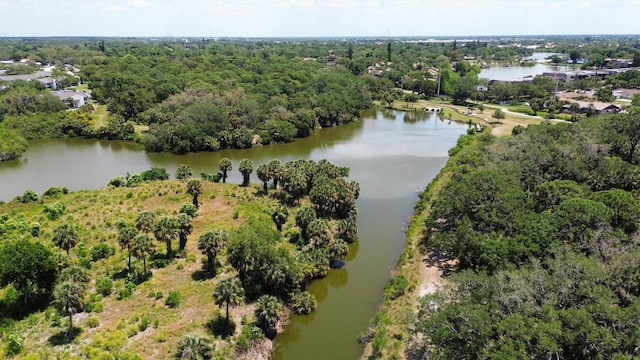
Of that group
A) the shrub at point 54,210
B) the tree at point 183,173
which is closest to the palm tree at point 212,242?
the shrub at point 54,210

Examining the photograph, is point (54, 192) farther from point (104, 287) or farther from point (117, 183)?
point (104, 287)

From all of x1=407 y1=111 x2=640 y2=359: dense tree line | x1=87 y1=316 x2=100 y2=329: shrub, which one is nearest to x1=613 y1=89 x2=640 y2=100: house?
x1=407 y1=111 x2=640 y2=359: dense tree line

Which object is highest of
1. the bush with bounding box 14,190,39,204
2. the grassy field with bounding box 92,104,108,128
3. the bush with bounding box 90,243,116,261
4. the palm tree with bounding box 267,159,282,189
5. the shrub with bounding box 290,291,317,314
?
the grassy field with bounding box 92,104,108,128

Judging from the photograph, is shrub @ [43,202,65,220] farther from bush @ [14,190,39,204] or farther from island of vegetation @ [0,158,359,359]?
bush @ [14,190,39,204]

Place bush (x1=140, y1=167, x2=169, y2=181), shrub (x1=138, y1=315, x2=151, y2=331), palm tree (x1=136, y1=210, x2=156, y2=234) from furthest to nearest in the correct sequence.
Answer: bush (x1=140, y1=167, x2=169, y2=181), palm tree (x1=136, y1=210, x2=156, y2=234), shrub (x1=138, y1=315, x2=151, y2=331)

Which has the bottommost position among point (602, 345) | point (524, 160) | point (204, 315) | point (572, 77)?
point (204, 315)

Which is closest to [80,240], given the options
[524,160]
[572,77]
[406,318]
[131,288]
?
[131,288]

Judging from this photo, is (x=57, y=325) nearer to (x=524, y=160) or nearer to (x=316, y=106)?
(x=524, y=160)

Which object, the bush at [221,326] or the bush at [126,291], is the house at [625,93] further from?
the bush at [126,291]
